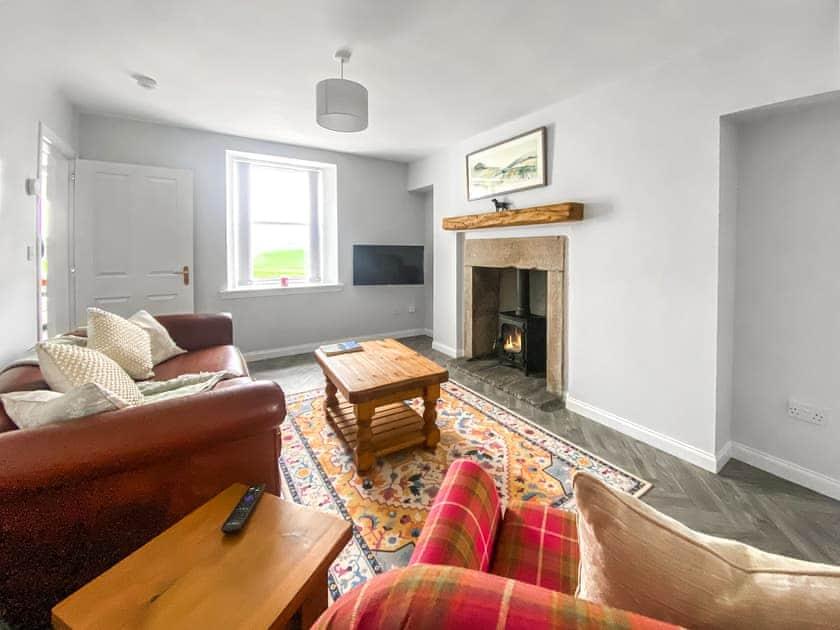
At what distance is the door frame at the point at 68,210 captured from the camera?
8.22 ft

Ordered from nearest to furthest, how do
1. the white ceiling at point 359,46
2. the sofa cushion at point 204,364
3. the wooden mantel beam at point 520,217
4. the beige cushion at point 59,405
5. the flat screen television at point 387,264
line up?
1. the beige cushion at point 59,405
2. the white ceiling at point 359,46
3. the sofa cushion at point 204,364
4. the wooden mantel beam at point 520,217
5. the flat screen television at point 387,264

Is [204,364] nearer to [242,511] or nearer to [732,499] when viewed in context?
[242,511]

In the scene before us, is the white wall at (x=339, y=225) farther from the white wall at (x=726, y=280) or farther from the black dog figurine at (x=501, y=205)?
the white wall at (x=726, y=280)

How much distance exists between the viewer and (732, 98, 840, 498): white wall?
1.90m

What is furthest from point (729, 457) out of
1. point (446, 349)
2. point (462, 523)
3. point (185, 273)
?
point (185, 273)

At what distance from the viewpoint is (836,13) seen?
1690 millimetres

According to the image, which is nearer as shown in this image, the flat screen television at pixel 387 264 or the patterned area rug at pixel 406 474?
the patterned area rug at pixel 406 474

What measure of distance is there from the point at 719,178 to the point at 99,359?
128 inches

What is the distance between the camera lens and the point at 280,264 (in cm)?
460

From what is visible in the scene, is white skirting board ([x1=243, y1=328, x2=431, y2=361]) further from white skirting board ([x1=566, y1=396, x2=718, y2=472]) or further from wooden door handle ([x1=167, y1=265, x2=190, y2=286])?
white skirting board ([x1=566, y1=396, x2=718, y2=472])

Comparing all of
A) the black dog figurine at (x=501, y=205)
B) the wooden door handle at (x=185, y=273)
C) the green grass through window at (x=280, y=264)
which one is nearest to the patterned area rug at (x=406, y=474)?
the black dog figurine at (x=501, y=205)

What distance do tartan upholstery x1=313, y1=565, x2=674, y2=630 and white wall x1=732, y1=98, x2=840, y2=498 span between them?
243 centimetres

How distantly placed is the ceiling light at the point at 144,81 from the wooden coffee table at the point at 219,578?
10.1 feet

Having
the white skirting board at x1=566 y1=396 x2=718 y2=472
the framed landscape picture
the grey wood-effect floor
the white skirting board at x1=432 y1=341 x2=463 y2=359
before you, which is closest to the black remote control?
the grey wood-effect floor
